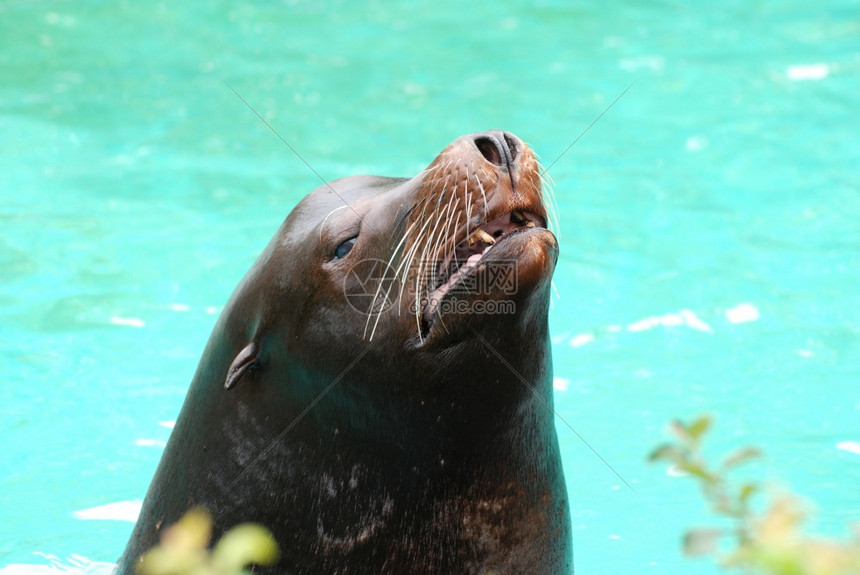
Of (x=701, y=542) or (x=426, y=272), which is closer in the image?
(x=701, y=542)

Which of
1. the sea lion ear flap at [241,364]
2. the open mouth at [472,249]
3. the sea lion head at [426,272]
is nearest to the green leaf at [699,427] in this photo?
the sea lion head at [426,272]

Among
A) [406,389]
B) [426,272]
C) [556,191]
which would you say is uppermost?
[426,272]

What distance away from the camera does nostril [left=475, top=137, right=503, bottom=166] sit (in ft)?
10.4

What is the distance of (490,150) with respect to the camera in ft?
10.5

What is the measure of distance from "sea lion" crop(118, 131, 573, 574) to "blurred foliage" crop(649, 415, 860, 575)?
1.88 meters

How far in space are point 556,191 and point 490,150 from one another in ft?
18.9

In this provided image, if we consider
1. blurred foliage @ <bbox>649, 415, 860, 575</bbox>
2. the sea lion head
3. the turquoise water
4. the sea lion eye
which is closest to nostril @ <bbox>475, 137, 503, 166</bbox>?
the sea lion head

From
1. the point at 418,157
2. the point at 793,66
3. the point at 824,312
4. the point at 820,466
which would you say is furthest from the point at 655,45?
the point at 820,466

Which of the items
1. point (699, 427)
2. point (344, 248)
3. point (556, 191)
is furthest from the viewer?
point (556, 191)

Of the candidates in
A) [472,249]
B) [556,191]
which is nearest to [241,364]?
[472,249]

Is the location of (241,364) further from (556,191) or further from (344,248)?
(556,191)

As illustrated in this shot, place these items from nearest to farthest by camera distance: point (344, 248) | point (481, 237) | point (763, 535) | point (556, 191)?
1. point (763, 535)
2. point (481, 237)
3. point (344, 248)
4. point (556, 191)

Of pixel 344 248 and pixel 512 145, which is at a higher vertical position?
pixel 512 145

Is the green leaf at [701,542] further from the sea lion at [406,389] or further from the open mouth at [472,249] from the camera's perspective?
the open mouth at [472,249]
